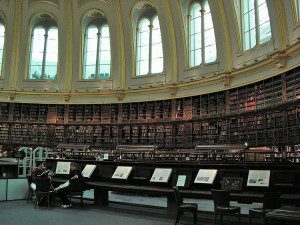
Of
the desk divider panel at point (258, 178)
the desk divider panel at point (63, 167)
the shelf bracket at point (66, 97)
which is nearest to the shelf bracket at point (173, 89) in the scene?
the shelf bracket at point (66, 97)

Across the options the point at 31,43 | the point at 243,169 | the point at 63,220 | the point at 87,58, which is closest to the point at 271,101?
the point at 243,169

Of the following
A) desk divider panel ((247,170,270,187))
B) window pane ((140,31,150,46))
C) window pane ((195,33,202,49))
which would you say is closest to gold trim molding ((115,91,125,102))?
window pane ((140,31,150,46))

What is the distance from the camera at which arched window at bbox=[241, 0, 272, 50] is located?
44.0 ft

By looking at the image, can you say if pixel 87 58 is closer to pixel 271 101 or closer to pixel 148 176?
→ pixel 271 101

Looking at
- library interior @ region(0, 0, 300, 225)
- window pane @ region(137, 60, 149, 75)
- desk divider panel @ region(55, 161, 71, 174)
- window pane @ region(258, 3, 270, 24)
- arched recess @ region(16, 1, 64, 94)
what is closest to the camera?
library interior @ region(0, 0, 300, 225)

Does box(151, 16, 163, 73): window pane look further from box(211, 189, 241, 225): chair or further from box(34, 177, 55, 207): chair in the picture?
box(211, 189, 241, 225): chair

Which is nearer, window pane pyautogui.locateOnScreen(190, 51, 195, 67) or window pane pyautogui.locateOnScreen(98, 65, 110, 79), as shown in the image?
window pane pyautogui.locateOnScreen(190, 51, 195, 67)

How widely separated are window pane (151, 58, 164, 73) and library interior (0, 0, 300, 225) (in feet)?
0.19

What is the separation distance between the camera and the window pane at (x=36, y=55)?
19938 mm

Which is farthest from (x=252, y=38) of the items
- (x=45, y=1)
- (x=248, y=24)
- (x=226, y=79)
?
(x=45, y=1)

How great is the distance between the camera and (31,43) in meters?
20.0

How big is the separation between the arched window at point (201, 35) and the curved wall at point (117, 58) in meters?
0.41

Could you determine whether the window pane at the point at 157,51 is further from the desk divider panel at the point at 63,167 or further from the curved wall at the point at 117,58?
the desk divider panel at the point at 63,167

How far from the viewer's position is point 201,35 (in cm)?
1661
